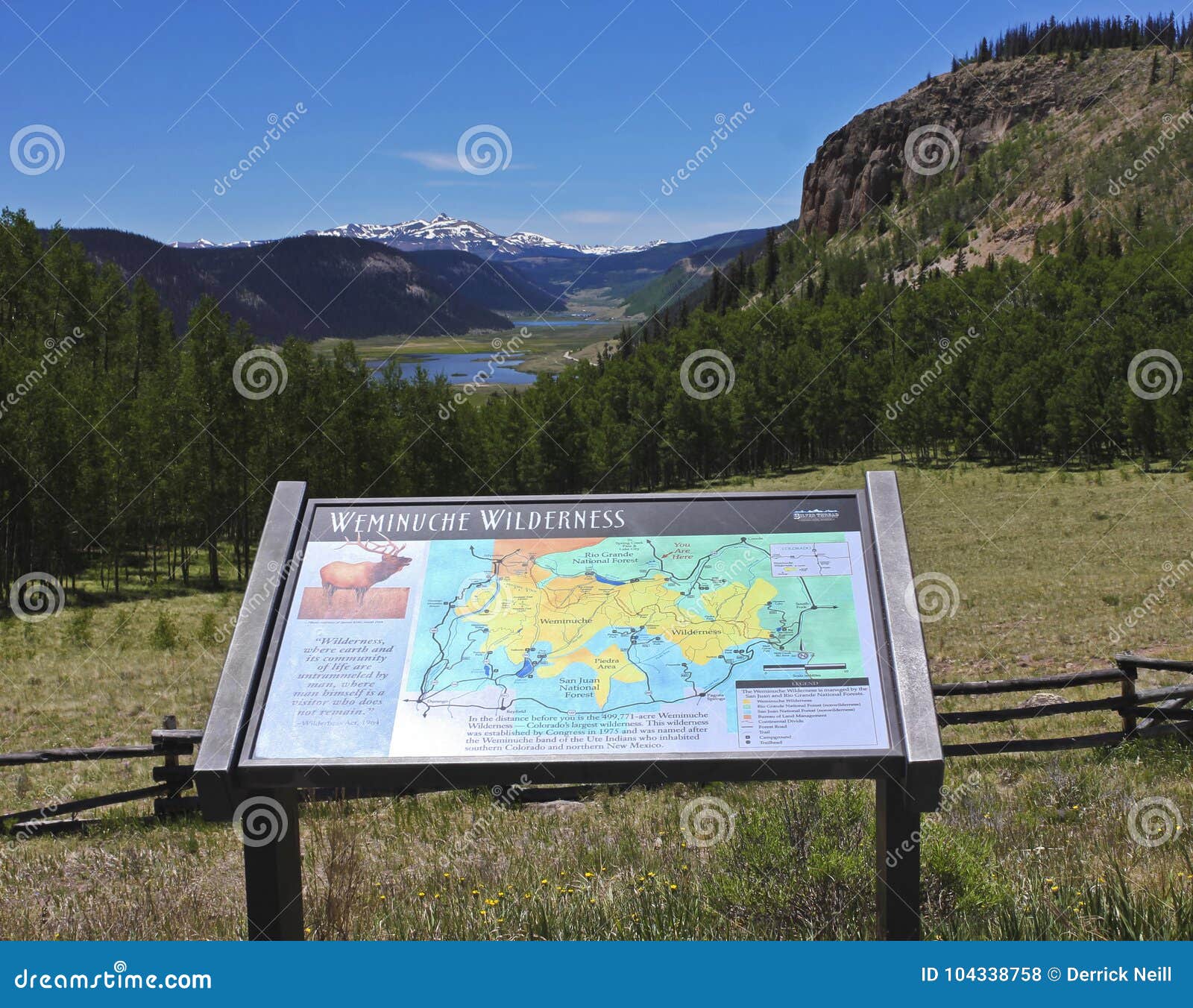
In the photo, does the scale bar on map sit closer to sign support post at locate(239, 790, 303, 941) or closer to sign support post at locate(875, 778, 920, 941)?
sign support post at locate(875, 778, 920, 941)

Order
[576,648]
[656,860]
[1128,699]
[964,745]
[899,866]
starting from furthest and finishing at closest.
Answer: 1. [1128,699]
2. [964,745]
3. [656,860]
4. [576,648]
5. [899,866]

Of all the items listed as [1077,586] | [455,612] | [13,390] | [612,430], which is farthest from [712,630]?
[612,430]

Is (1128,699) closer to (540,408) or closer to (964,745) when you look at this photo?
(964,745)

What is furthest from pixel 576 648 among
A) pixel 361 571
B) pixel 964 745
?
pixel 964 745

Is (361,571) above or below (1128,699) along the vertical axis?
below

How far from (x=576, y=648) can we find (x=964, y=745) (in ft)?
26.6

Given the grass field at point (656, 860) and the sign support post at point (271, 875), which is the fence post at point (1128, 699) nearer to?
the grass field at point (656, 860)

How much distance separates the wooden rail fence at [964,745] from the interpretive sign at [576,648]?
597 cm

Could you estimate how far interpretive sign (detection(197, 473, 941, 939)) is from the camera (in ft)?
14.9

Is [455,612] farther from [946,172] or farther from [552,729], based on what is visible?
[946,172]

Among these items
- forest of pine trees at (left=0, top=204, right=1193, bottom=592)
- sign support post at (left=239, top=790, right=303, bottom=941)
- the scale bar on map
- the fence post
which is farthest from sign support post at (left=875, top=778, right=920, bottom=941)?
forest of pine trees at (left=0, top=204, right=1193, bottom=592)

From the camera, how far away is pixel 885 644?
4.88 metres

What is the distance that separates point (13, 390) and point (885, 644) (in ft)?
167

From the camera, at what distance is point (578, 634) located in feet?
16.5
